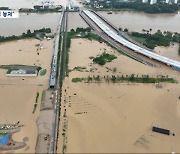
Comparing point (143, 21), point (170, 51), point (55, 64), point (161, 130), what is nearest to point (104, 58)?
point (55, 64)

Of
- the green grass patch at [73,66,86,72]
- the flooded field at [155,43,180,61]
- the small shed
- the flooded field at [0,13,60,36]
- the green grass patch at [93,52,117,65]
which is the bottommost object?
the small shed

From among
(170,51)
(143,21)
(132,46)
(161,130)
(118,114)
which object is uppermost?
(143,21)

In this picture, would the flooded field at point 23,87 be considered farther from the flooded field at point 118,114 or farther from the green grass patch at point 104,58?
the green grass patch at point 104,58

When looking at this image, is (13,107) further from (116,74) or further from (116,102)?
(116,74)

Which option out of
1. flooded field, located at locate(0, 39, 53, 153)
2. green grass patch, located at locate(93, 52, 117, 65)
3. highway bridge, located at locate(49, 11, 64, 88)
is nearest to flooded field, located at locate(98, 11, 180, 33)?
highway bridge, located at locate(49, 11, 64, 88)

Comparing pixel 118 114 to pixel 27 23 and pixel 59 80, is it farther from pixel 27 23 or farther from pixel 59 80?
pixel 27 23

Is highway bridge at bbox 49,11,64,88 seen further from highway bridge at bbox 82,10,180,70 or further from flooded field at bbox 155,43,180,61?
flooded field at bbox 155,43,180,61

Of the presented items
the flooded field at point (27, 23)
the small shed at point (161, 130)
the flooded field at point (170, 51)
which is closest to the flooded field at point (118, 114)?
the small shed at point (161, 130)
